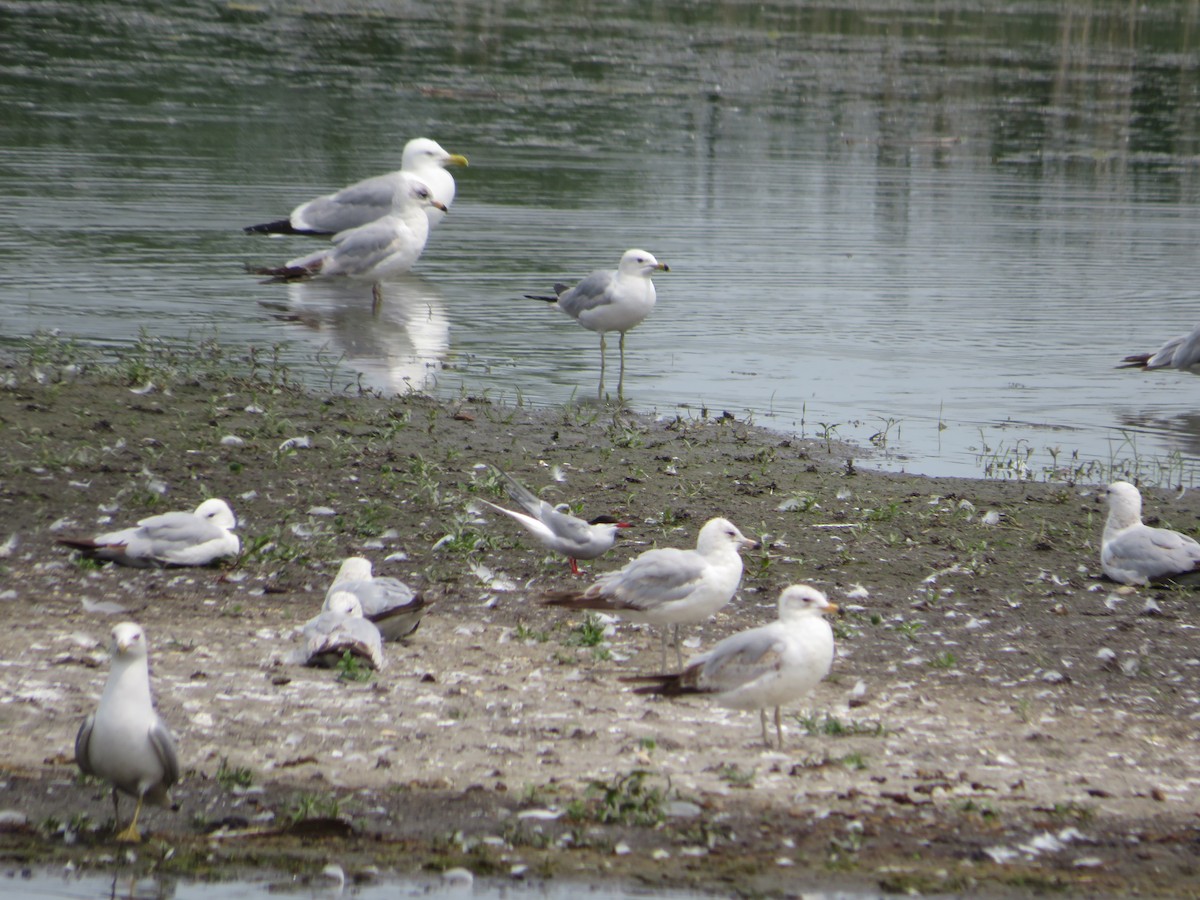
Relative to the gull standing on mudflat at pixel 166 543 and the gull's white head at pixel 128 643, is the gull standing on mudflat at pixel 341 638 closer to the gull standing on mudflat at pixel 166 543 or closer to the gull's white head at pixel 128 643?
the gull standing on mudflat at pixel 166 543

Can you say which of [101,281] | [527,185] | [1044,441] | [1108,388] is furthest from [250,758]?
[527,185]

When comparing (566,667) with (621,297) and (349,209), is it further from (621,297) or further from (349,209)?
(349,209)

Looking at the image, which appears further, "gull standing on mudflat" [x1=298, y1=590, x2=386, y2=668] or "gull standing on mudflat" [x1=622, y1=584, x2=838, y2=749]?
"gull standing on mudflat" [x1=298, y1=590, x2=386, y2=668]

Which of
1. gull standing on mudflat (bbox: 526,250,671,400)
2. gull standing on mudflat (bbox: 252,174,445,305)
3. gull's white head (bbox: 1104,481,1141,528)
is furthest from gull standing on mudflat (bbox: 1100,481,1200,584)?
gull standing on mudflat (bbox: 252,174,445,305)

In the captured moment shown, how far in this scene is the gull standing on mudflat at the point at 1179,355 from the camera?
11.9 metres

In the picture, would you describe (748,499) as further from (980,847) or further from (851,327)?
(851,327)

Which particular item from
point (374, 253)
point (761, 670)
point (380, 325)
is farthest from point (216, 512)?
point (374, 253)

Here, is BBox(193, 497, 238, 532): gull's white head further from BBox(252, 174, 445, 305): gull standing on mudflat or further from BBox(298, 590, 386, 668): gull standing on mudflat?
BBox(252, 174, 445, 305): gull standing on mudflat

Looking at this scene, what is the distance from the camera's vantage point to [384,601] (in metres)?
6.76

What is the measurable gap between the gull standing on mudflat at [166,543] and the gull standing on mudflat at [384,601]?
0.73 m

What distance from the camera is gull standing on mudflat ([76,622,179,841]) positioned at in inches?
197

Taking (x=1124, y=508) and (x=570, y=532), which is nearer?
(x=570, y=532)

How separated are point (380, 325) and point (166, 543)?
6095 mm

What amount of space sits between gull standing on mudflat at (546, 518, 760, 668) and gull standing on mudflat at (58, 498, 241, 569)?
5.57 ft
